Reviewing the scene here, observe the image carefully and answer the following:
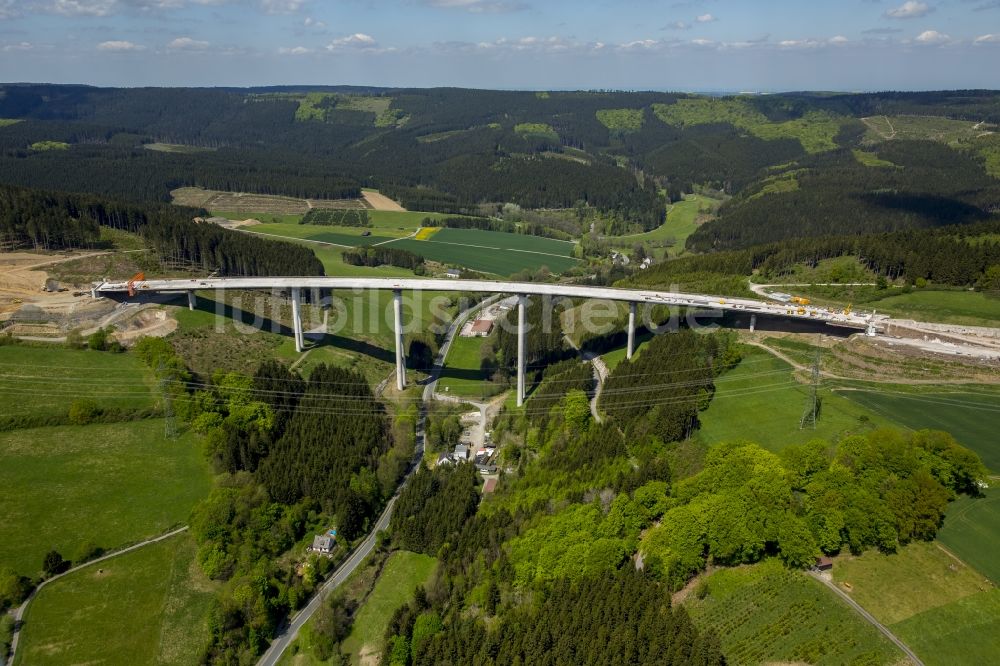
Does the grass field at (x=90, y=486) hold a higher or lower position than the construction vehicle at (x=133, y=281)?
lower

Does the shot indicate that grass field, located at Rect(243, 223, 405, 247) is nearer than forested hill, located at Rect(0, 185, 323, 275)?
No

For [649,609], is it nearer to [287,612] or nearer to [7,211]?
[287,612]

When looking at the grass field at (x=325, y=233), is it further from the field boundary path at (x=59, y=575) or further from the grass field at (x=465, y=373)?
the field boundary path at (x=59, y=575)

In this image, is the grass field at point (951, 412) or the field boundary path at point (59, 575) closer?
the field boundary path at point (59, 575)

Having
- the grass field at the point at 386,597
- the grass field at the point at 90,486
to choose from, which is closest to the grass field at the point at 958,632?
the grass field at the point at 386,597

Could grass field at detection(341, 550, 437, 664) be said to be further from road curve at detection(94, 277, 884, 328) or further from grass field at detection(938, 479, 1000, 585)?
grass field at detection(938, 479, 1000, 585)

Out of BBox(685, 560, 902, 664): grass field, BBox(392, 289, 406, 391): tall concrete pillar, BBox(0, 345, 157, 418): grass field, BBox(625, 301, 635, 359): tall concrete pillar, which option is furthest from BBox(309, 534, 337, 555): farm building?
BBox(625, 301, 635, 359): tall concrete pillar
